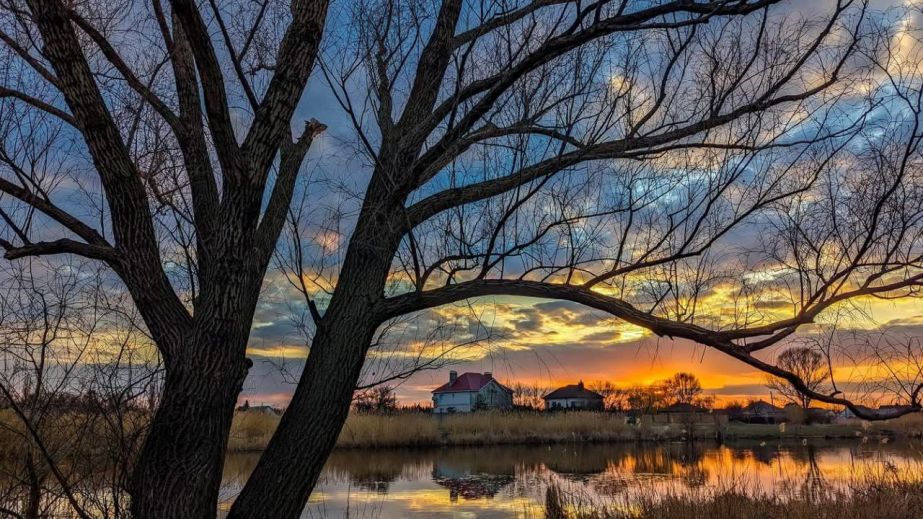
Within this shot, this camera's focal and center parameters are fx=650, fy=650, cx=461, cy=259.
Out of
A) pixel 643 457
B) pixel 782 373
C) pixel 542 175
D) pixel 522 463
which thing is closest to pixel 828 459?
pixel 643 457

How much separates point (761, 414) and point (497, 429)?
27009 millimetres

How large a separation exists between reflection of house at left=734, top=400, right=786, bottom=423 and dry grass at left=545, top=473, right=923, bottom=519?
31.3 m

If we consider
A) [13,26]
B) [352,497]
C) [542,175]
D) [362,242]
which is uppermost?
[13,26]

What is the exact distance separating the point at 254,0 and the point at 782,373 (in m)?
4.08

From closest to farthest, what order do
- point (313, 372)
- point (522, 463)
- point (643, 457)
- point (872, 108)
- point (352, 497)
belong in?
point (313, 372), point (872, 108), point (352, 497), point (522, 463), point (643, 457)

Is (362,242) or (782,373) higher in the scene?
(362,242)

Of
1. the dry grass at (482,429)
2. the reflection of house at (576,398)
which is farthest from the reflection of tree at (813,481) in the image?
the reflection of house at (576,398)

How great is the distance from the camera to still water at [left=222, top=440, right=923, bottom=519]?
1033 cm

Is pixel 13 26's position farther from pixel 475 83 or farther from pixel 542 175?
pixel 542 175

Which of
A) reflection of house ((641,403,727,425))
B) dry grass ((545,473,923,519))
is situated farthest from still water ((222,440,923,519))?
reflection of house ((641,403,727,425))

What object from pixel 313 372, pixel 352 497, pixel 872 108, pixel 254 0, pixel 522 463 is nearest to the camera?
pixel 313 372

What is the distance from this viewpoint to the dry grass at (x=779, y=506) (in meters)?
7.11

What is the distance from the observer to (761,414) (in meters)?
42.3

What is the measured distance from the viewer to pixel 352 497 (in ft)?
37.0
